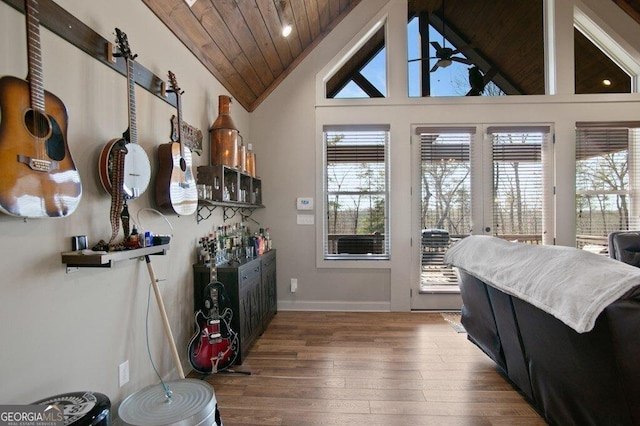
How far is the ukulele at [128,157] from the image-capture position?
1615mm

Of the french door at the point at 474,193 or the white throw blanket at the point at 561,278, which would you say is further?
the french door at the point at 474,193

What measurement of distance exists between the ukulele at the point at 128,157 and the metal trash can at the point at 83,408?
3.09 ft

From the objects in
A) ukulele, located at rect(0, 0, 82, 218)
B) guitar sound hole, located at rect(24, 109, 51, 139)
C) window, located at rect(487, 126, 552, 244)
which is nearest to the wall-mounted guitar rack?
ukulele, located at rect(0, 0, 82, 218)

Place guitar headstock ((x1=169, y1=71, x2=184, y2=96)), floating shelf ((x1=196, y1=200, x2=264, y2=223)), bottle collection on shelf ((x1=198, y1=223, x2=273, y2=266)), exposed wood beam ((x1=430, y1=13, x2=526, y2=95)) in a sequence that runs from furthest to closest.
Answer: exposed wood beam ((x1=430, y1=13, x2=526, y2=95)) → bottle collection on shelf ((x1=198, y1=223, x2=273, y2=266)) → floating shelf ((x1=196, y1=200, x2=264, y2=223)) → guitar headstock ((x1=169, y1=71, x2=184, y2=96))

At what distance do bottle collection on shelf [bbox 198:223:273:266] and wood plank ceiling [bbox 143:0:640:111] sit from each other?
62.4 inches

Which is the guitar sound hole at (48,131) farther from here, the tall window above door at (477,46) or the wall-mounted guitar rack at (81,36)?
the tall window above door at (477,46)

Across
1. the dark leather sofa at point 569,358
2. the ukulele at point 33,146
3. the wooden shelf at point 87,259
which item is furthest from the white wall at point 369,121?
the ukulele at point 33,146

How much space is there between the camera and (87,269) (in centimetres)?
157

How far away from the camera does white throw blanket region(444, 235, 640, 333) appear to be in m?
1.26

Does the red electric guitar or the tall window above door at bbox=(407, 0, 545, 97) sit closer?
the red electric guitar

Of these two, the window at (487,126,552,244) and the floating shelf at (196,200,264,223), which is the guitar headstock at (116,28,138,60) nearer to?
A: the floating shelf at (196,200,264,223)

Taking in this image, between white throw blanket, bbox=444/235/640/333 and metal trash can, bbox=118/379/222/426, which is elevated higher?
white throw blanket, bbox=444/235/640/333

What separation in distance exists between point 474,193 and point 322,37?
2871 mm

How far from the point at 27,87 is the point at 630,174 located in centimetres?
586
